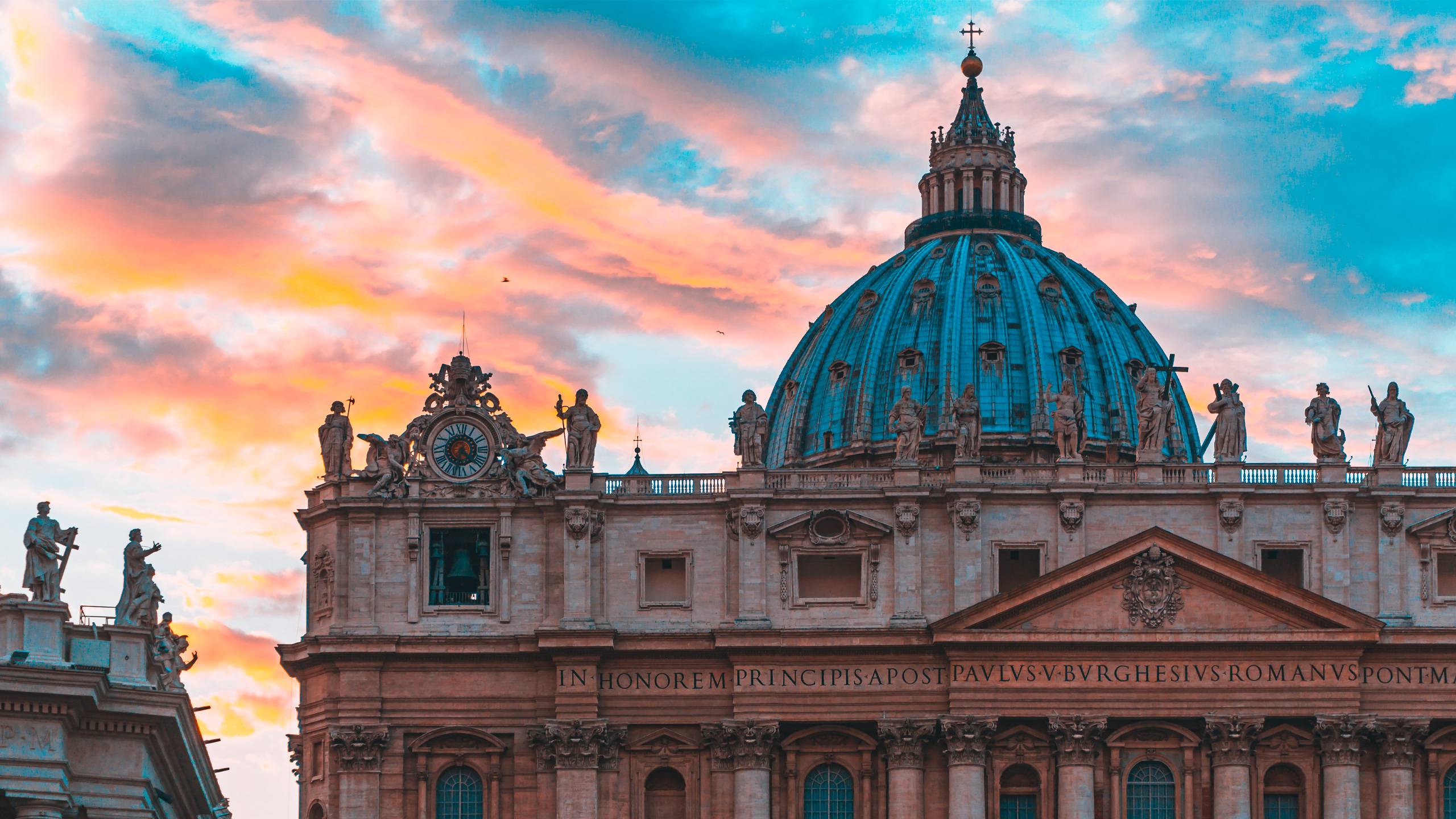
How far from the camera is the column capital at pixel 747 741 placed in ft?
324

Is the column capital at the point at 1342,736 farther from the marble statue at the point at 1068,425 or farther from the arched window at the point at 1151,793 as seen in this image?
the marble statue at the point at 1068,425

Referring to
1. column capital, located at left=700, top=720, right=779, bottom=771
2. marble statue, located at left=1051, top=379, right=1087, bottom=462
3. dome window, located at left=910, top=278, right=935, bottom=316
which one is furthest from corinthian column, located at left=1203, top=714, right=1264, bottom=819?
dome window, located at left=910, top=278, right=935, bottom=316

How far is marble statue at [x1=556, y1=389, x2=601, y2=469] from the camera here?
101250 millimetres

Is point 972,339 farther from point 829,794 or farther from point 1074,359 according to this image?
point 829,794

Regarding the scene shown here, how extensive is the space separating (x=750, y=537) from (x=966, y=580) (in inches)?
267

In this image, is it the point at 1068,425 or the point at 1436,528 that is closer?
the point at 1436,528

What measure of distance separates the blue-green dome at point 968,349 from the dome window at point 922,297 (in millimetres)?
61

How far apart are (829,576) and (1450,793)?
19.9 meters

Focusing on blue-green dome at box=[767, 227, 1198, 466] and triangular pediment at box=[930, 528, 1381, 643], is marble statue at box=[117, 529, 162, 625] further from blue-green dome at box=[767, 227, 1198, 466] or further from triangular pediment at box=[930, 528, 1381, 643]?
blue-green dome at box=[767, 227, 1198, 466]

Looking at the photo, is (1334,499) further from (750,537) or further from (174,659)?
(174,659)

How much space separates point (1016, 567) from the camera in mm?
100875

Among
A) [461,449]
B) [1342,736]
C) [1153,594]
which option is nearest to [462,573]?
[461,449]

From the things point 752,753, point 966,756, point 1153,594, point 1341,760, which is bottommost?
point 1341,760

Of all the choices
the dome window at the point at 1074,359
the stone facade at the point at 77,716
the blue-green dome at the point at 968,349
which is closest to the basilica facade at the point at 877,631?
the stone facade at the point at 77,716
